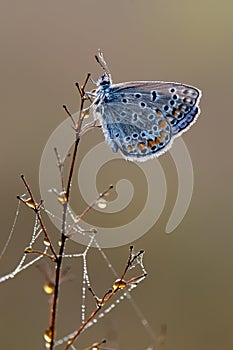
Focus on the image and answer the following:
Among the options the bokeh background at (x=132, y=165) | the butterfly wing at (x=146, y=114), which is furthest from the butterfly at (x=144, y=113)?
the bokeh background at (x=132, y=165)

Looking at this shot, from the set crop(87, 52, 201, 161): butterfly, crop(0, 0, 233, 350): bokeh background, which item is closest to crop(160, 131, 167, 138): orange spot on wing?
crop(87, 52, 201, 161): butterfly

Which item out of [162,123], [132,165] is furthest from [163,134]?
[132,165]

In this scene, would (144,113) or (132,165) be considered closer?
(144,113)

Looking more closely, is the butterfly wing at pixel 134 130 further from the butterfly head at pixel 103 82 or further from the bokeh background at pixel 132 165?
the bokeh background at pixel 132 165

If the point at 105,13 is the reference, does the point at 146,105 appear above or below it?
below

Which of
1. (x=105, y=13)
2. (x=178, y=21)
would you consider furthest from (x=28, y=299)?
(x=178, y=21)

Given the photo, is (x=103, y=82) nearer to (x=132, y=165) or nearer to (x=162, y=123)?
(x=162, y=123)

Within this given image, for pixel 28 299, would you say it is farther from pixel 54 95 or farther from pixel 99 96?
pixel 99 96

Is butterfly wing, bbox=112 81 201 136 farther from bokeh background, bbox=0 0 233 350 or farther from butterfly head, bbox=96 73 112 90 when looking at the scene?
bokeh background, bbox=0 0 233 350

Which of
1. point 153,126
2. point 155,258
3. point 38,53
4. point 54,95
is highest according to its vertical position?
point 38,53
